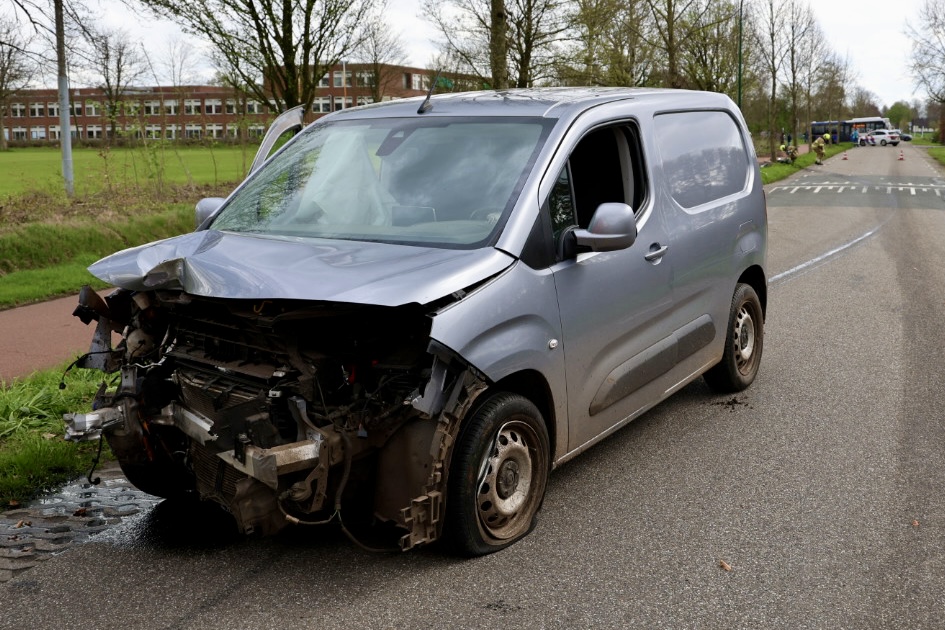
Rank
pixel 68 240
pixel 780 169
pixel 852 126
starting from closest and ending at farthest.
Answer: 1. pixel 68 240
2. pixel 780 169
3. pixel 852 126

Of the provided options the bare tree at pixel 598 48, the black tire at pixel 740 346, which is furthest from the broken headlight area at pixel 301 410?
the bare tree at pixel 598 48

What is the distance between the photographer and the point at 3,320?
9203 millimetres

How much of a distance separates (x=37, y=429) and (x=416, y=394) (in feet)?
10.4

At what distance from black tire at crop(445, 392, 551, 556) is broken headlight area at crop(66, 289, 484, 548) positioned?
12 cm

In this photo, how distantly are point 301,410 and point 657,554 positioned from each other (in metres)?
1.64

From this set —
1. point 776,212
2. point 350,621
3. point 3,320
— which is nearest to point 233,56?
point 3,320

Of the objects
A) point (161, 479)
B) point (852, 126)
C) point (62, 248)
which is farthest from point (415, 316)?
point (852, 126)

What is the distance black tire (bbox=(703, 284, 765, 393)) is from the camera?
6.10 m

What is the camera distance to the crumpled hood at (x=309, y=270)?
133 inches

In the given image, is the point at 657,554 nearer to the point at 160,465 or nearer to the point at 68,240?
the point at 160,465

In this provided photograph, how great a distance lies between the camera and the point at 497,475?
385cm

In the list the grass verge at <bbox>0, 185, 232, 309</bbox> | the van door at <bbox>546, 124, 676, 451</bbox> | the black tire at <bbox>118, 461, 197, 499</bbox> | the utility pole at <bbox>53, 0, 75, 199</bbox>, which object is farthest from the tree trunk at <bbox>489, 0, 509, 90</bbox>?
the black tire at <bbox>118, 461, 197, 499</bbox>

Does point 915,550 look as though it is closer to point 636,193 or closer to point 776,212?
point 636,193

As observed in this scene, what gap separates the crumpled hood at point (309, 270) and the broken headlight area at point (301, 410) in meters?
0.08
